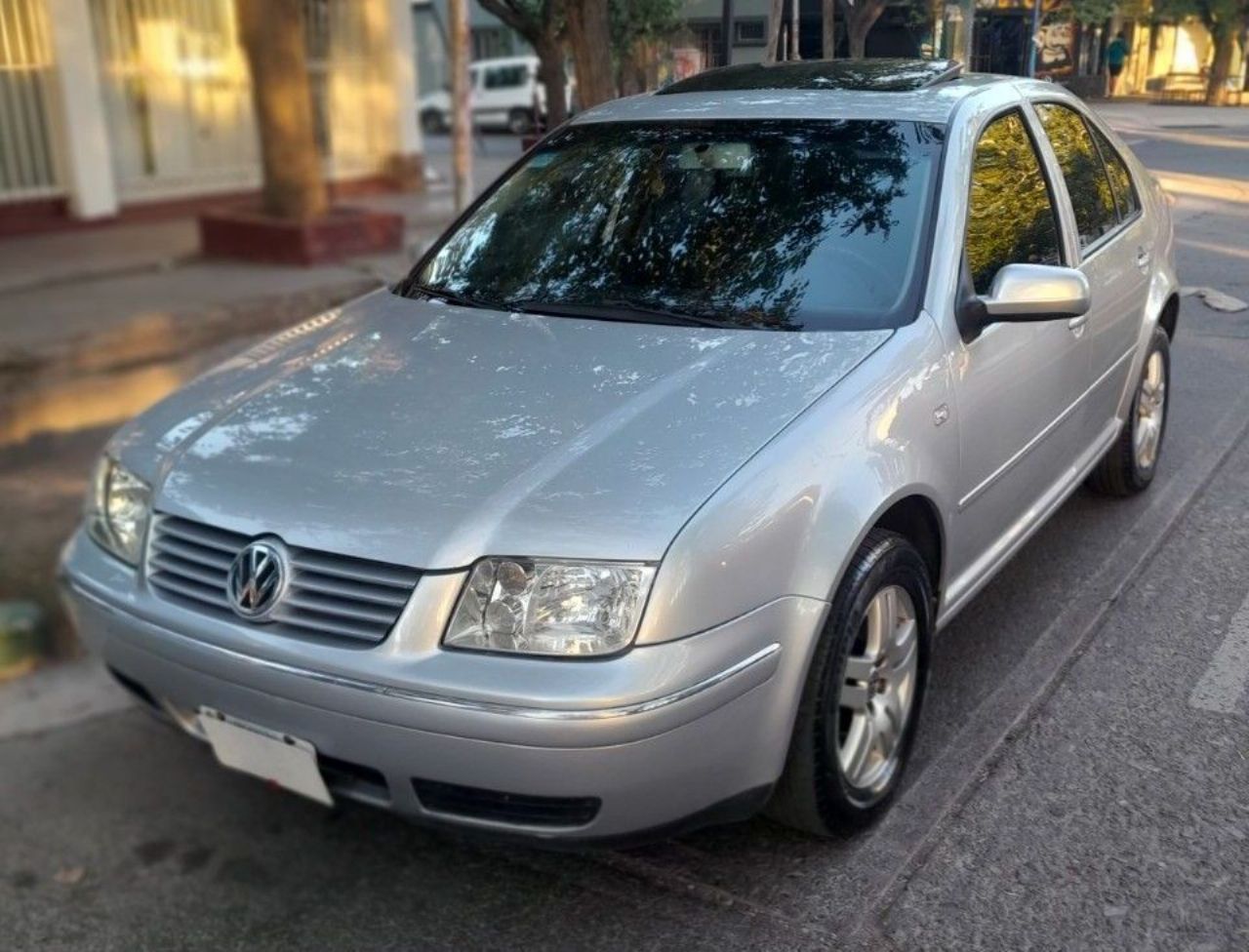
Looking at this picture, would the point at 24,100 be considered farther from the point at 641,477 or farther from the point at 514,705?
the point at 514,705

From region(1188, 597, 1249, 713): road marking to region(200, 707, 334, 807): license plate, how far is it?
97.2 inches

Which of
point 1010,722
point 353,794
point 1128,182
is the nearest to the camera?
point 353,794

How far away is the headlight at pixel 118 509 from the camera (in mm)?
2902

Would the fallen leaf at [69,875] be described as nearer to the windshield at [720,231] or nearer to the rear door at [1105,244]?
the windshield at [720,231]

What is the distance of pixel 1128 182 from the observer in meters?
5.00

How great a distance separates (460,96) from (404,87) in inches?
228

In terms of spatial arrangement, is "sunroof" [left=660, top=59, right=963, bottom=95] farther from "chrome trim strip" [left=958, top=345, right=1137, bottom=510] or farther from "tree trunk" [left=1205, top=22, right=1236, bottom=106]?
"tree trunk" [left=1205, top=22, right=1236, bottom=106]

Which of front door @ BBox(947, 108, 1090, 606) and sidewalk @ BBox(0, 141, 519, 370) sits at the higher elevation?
→ front door @ BBox(947, 108, 1090, 606)

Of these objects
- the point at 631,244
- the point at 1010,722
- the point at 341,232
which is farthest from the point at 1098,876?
the point at 341,232

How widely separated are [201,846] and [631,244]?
6.49 ft

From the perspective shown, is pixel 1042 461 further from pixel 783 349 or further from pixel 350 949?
pixel 350 949

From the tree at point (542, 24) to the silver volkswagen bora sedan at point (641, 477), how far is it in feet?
15.5

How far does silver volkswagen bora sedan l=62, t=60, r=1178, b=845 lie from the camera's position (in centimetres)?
241

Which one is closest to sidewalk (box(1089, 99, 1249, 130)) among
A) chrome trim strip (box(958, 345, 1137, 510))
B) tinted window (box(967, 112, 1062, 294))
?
chrome trim strip (box(958, 345, 1137, 510))
